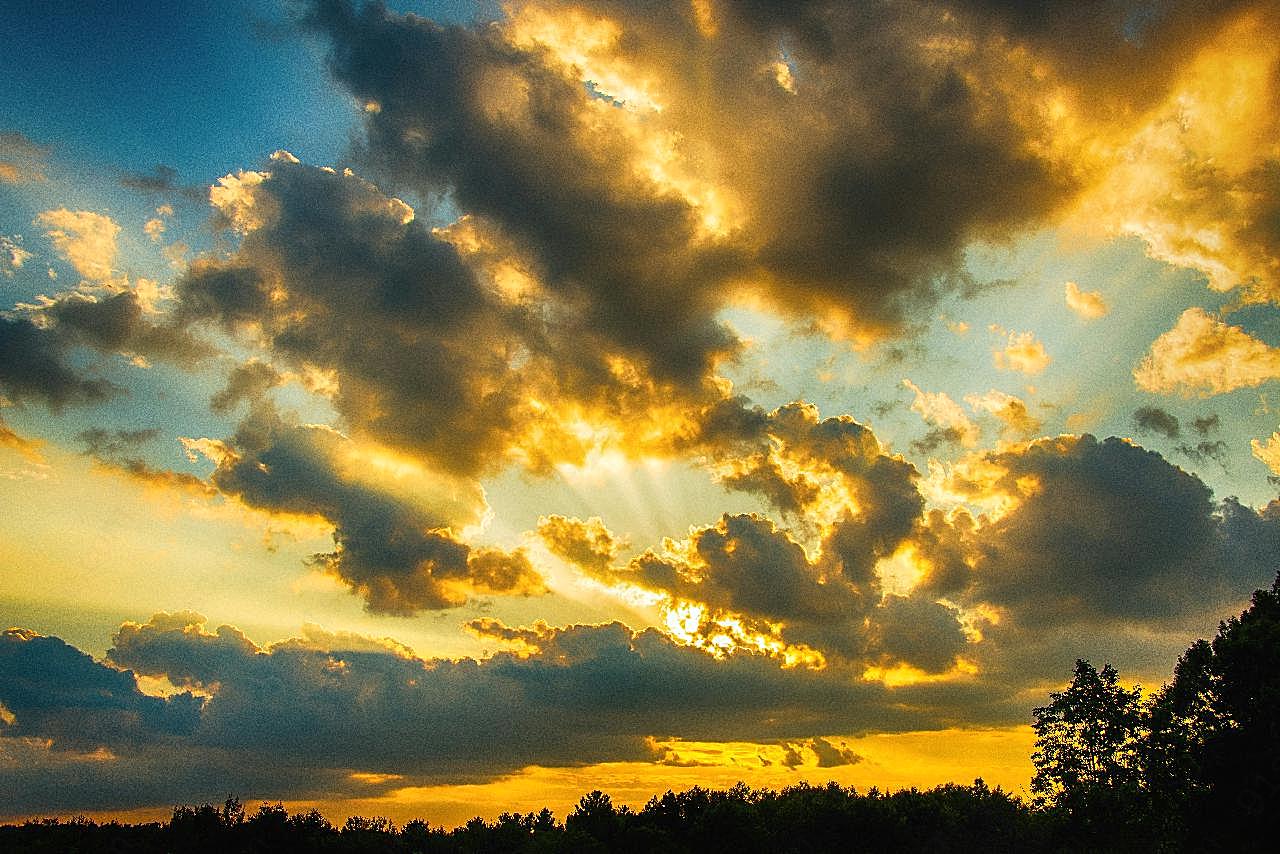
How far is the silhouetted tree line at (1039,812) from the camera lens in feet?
216

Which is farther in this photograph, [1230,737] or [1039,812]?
[1039,812]

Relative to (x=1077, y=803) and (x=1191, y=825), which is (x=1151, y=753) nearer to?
(x=1077, y=803)

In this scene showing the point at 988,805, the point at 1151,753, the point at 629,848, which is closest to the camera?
the point at 1151,753

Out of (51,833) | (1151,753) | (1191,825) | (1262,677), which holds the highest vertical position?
(1262,677)

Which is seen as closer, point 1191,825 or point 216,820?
point 1191,825

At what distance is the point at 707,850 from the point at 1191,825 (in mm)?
60568

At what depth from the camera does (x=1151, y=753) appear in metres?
83.8

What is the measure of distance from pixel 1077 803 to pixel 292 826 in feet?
306

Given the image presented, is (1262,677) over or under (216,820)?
over

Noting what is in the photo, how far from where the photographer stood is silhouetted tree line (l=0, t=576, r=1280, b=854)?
216ft

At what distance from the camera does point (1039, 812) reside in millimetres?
111250

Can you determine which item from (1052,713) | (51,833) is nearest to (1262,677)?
(1052,713)

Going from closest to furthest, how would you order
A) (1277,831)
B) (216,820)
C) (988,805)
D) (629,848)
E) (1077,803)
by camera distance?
(1277,831) → (1077,803) → (216,820) → (629,848) → (988,805)

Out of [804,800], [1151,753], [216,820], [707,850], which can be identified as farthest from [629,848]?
[1151,753]
